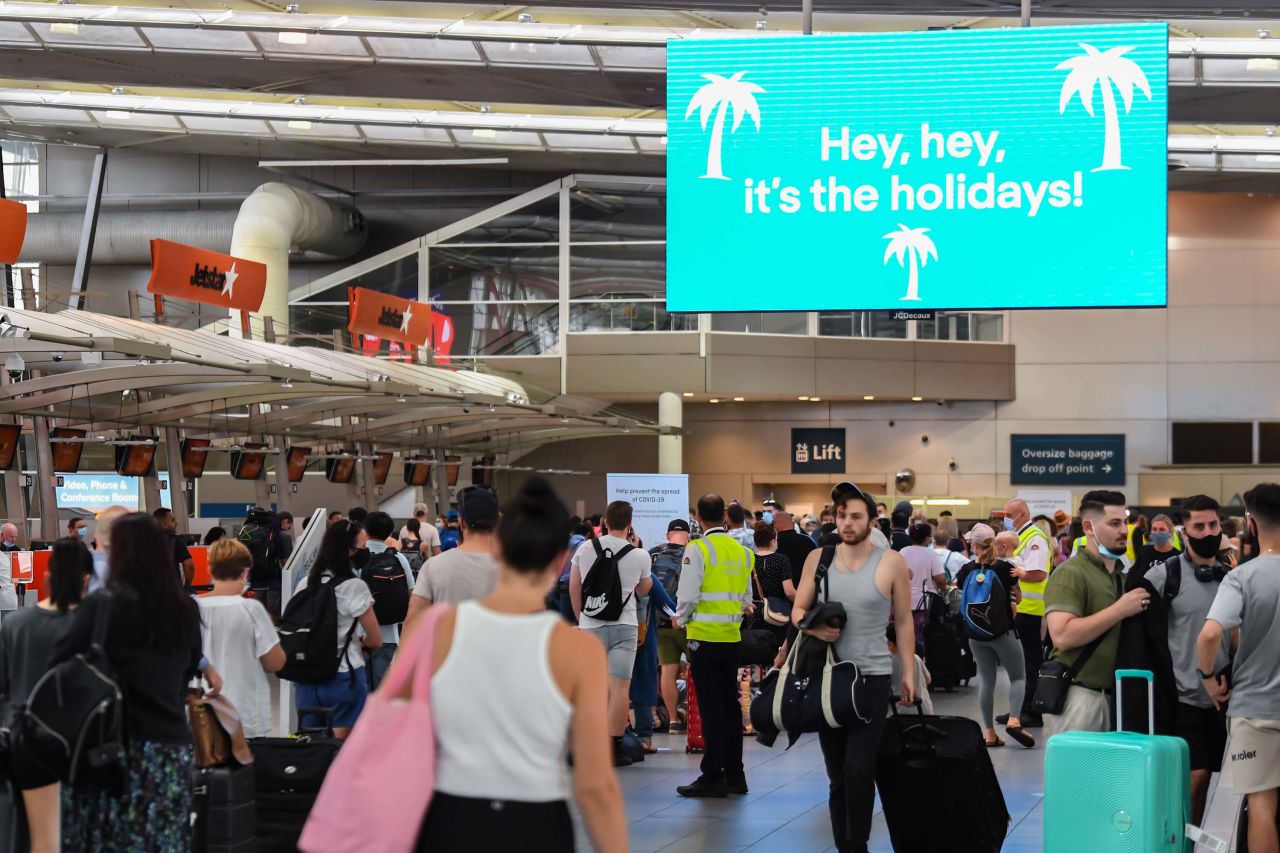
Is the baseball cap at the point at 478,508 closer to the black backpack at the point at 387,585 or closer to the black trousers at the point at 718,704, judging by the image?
the black trousers at the point at 718,704

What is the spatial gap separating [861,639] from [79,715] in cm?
328

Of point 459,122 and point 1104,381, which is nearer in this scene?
point 459,122

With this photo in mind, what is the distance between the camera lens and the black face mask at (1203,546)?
19.9ft

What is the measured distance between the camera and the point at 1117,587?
20.0ft

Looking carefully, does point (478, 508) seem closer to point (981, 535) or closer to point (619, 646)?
point (619, 646)

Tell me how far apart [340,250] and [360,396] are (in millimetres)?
12481

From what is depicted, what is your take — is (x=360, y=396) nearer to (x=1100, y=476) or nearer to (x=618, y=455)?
(x=618, y=455)

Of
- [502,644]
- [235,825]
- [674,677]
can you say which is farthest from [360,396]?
[502,644]

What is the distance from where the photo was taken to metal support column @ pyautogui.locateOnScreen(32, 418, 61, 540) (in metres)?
16.3

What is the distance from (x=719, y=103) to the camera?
37.1 ft

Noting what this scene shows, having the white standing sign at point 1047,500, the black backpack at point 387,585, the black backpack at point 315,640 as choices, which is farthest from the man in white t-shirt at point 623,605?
the white standing sign at point 1047,500

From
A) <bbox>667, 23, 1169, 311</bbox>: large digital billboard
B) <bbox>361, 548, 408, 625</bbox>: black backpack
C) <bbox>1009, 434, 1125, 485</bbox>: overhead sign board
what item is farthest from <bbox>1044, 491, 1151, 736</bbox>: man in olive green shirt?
<bbox>1009, 434, 1125, 485</bbox>: overhead sign board

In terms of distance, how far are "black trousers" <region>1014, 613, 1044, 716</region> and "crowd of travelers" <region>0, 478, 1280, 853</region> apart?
6.88ft

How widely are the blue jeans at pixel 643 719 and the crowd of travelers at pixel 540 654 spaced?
0.05m
